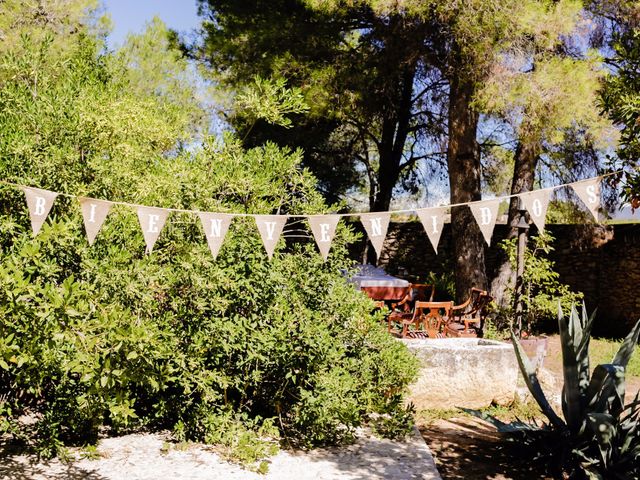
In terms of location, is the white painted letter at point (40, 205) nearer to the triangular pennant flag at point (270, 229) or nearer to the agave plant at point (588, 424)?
the triangular pennant flag at point (270, 229)

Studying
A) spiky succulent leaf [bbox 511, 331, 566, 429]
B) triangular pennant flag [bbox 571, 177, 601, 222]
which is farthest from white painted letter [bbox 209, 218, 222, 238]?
triangular pennant flag [bbox 571, 177, 601, 222]

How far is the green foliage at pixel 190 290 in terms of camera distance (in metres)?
4.43

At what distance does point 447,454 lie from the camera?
491 centimetres

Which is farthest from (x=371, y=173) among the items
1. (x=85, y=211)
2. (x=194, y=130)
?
(x=85, y=211)

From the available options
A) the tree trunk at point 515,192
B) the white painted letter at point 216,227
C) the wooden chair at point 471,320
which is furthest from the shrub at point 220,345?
the tree trunk at point 515,192

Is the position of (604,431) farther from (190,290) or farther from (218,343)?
(190,290)

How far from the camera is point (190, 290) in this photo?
4.67 meters

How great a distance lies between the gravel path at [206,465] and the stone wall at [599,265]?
272 inches

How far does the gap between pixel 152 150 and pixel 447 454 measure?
3597 millimetres

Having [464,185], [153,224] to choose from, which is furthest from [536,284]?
[153,224]

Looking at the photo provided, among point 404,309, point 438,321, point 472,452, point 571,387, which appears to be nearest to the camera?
point 571,387

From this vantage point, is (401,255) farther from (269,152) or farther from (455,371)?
(269,152)

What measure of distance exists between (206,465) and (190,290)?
4.24 feet

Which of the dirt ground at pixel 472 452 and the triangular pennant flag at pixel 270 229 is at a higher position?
the triangular pennant flag at pixel 270 229
